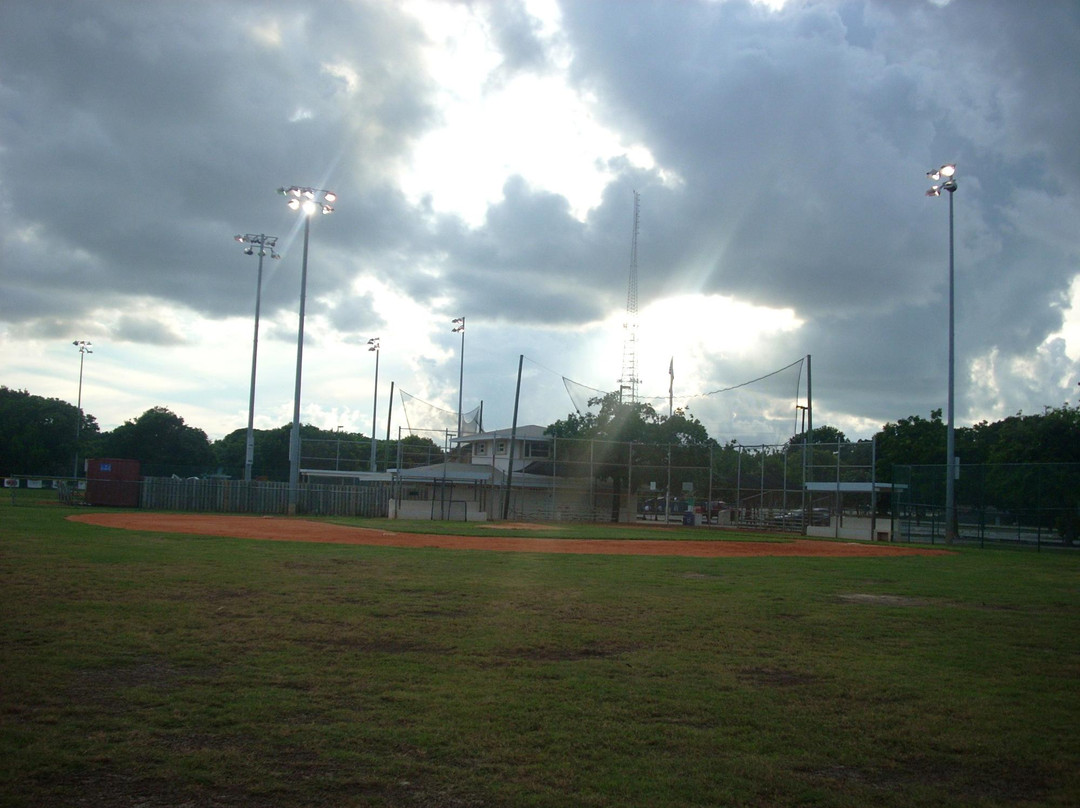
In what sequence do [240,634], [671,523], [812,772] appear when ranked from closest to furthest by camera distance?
[812,772]
[240,634]
[671,523]

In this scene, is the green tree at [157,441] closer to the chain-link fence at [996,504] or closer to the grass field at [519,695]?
the chain-link fence at [996,504]

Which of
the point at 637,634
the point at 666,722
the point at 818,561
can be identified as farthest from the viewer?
the point at 818,561

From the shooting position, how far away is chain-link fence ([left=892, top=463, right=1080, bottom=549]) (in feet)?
92.9

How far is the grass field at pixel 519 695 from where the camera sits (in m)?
4.89

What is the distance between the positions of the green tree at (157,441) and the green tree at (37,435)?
3.81 m

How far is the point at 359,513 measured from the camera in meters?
41.7

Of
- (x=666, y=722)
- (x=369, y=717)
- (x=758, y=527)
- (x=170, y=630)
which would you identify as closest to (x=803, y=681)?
(x=666, y=722)

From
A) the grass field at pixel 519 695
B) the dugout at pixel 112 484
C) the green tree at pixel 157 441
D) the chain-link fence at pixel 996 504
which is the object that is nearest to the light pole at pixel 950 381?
the chain-link fence at pixel 996 504

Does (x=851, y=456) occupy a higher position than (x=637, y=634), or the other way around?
(x=851, y=456)

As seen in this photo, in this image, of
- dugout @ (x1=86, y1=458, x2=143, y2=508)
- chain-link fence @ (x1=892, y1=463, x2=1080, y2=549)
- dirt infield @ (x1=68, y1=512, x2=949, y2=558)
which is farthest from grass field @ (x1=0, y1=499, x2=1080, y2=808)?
dugout @ (x1=86, y1=458, x2=143, y2=508)

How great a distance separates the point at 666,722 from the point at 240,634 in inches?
191

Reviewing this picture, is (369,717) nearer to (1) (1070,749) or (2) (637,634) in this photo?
(2) (637,634)

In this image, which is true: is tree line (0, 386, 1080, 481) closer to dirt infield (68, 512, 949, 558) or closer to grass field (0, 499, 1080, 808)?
dirt infield (68, 512, 949, 558)

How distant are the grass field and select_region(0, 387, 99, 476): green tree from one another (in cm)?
7410
